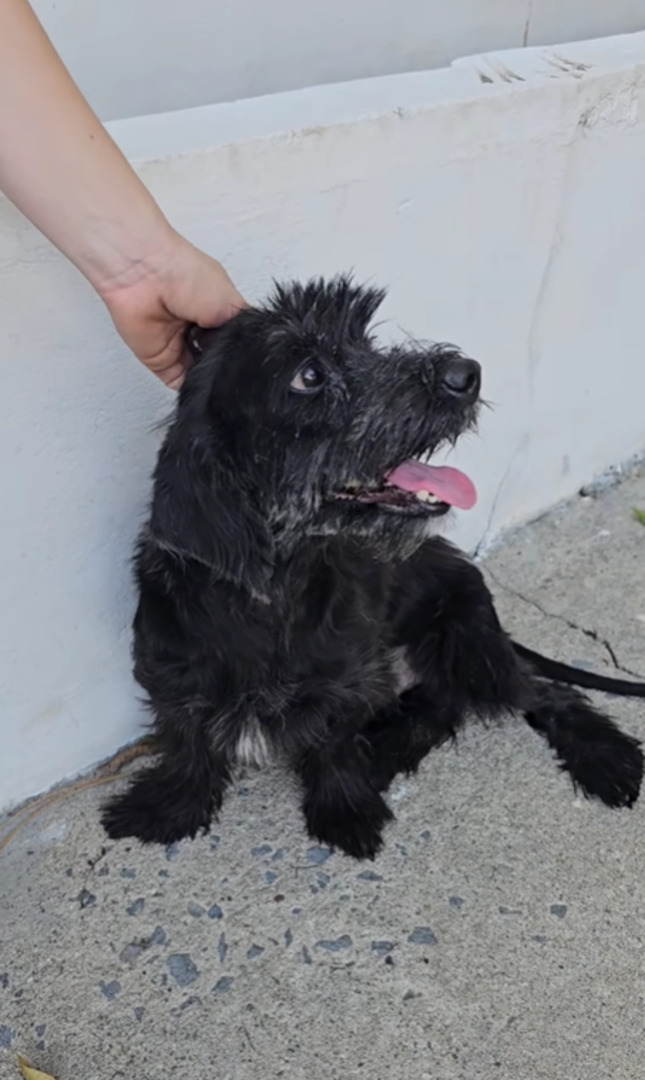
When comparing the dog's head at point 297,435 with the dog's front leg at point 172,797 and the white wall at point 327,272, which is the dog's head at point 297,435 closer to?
the white wall at point 327,272

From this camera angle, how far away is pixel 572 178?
2926mm

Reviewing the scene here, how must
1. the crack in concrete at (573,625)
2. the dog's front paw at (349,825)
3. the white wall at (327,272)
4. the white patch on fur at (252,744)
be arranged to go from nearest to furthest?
the white wall at (327,272) → the white patch on fur at (252,744) → the dog's front paw at (349,825) → the crack in concrete at (573,625)

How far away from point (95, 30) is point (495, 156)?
3.41 feet

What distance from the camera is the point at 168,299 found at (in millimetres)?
1955

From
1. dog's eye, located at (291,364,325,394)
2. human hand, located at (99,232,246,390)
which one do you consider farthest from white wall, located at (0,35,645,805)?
dog's eye, located at (291,364,325,394)

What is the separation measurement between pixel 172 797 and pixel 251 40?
6.04 feet

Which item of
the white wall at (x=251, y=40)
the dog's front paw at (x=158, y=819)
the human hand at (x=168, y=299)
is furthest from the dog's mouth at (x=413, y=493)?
the white wall at (x=251, y=40)

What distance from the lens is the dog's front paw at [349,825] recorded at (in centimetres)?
242

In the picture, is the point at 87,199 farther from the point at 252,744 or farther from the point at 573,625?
the point at 573,625

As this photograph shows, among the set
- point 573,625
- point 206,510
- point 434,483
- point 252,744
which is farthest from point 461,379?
point 573,625

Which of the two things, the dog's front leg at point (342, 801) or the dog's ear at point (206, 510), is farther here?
the dog's front leg at point (342, 801)

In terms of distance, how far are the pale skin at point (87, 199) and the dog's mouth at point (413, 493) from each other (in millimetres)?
440

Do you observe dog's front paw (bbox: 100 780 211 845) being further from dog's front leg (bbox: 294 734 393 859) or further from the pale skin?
the pale skin

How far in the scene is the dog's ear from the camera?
6.15 ft
